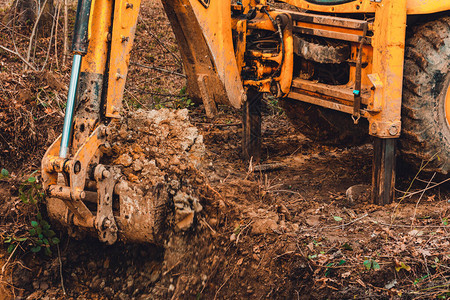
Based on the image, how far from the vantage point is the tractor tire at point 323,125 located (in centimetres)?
515

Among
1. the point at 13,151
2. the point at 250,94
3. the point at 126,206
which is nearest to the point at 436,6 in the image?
the point at 250,94

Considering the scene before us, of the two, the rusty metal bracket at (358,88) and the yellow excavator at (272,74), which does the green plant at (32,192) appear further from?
the rusty metal bracket at (358,88)

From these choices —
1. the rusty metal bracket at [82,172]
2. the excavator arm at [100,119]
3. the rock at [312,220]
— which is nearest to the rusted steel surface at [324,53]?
the excavator arm at [100,119]

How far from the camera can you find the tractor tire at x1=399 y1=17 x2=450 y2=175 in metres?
3.93

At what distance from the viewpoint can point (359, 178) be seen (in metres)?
4.97

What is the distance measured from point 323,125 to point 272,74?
103 centimetres

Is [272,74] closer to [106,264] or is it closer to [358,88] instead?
[358,88]

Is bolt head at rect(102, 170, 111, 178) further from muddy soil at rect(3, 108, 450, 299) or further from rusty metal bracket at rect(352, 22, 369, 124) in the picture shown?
rusty metal bracket at rect(352, 22, 369, 124)

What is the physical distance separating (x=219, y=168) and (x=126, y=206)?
5.98 feet

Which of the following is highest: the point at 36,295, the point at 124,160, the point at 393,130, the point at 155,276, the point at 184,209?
the point at 393,130

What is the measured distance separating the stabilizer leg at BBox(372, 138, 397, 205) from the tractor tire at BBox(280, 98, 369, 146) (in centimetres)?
101

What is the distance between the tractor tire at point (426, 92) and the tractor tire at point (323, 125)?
98 centimetres

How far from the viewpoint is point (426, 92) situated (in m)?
3.97

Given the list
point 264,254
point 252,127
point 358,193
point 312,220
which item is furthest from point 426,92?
point 252,127
